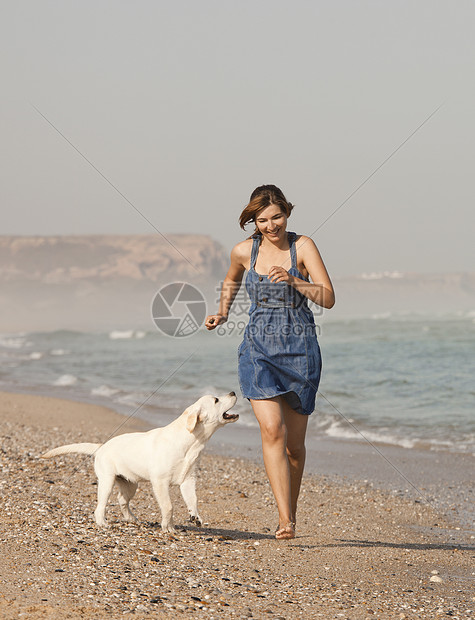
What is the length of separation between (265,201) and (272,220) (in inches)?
5.3

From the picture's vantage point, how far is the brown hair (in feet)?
15.8

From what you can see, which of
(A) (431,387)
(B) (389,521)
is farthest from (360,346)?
(B) (389,521)

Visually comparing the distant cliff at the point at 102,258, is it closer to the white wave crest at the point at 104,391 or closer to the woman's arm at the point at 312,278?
the white wave crest at the point at 104,391

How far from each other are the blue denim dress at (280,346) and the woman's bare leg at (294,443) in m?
0.15

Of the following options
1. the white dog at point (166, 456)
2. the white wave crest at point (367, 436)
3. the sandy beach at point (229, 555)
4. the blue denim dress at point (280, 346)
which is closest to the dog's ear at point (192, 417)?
the white dog at point (166, 456)

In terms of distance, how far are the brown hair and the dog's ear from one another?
1381 millimetres

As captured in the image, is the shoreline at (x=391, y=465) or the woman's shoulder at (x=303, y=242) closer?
the woman's shoulder at (x=303, y=242)

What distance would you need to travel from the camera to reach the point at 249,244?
16.5 ft

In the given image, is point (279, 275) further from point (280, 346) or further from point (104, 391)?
point (104, 391)

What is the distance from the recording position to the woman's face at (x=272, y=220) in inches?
189

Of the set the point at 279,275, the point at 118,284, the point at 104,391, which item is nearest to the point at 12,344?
the point at 104,391

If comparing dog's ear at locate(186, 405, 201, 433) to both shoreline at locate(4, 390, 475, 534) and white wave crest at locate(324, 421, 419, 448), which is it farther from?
white wave crest at locate(324, 421, 419, 448)

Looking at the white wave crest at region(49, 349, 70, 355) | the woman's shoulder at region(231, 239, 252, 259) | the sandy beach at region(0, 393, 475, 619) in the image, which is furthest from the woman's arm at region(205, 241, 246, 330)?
the white wave crest at region(49, 349, 70, 355)

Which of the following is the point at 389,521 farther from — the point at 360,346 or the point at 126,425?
the point at 360,346
